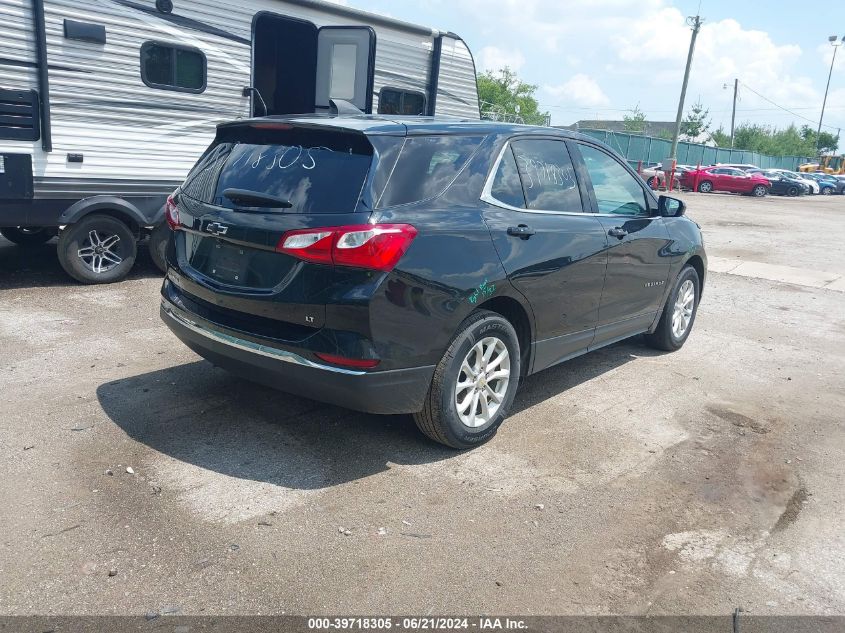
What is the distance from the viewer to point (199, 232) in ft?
14.5

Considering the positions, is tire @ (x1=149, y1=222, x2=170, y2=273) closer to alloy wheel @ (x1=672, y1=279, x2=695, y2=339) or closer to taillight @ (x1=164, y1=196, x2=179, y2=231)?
taillight @ (x1=164, y1=196, x2=179, y2=231)

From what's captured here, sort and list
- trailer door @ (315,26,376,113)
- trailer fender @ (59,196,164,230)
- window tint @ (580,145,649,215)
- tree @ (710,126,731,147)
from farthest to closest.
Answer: tree @ (710,126,731,147) → trailer door @ (315,26,376,113) → trailer fender @ (59,196,164,230) → window tint @ (580,145,649,215)

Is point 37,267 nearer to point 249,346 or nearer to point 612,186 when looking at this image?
point 249,346

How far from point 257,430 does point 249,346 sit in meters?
0.71

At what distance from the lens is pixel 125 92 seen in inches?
304

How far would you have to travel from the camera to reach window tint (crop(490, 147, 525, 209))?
15.1 ft

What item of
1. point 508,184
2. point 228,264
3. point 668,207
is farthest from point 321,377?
point 668,207

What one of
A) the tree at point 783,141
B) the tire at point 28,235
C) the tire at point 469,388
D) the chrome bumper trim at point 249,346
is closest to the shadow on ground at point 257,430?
the tire at point 469,388

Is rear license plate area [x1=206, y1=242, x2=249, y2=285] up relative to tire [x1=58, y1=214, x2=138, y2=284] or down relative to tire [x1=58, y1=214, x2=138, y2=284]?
up

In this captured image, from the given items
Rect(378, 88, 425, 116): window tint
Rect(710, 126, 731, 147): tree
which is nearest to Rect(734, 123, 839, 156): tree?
Rect(710, 126, 731, 147): tree

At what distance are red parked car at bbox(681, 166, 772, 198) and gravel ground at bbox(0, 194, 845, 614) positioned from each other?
32.2 m

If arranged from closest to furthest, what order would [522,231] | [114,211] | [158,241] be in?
[522,231]
[114,211]
[158,241]

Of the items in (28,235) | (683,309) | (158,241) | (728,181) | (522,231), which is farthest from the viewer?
(728,181)

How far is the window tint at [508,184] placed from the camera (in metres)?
4.61
